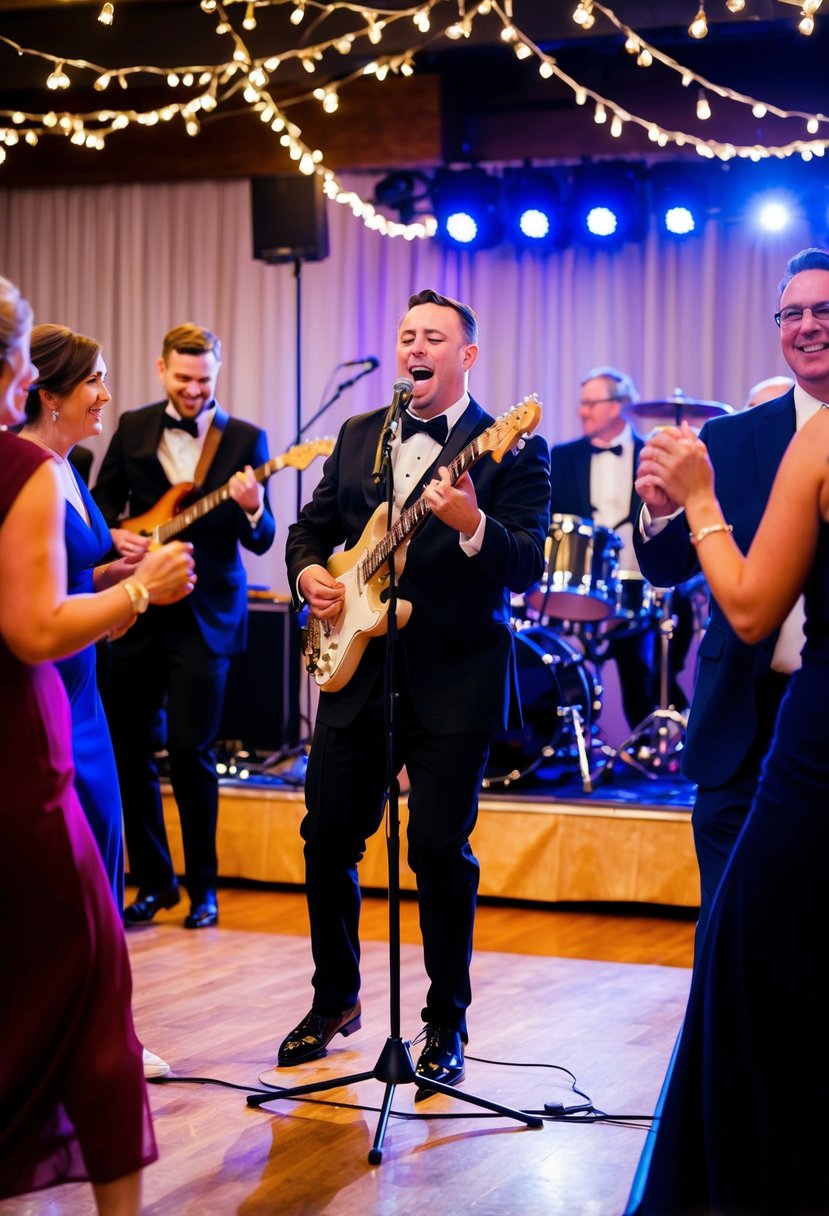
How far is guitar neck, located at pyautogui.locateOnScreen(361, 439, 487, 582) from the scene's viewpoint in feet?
11.2

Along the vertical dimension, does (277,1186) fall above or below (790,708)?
below

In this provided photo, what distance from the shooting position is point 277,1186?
3014mm

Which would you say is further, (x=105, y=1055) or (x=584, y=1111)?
(x=584, y=1111)

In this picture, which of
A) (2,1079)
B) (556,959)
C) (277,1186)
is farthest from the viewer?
(556,959)

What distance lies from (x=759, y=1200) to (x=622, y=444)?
571 cm

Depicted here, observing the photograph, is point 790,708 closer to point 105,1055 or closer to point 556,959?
point 105,1055

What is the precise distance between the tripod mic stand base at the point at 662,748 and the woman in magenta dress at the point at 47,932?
4.70 m

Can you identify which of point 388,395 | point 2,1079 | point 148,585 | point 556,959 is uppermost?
point 388,395

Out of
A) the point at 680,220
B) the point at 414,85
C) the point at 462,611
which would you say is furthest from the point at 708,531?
the point at 414,85

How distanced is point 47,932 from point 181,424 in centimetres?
348

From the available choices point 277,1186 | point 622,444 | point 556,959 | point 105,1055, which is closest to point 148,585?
point 105,1055

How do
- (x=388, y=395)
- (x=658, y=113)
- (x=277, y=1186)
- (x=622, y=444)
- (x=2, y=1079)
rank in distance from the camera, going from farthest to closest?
(x=388, y=395) → (x=658, y=113) → (x=622, y=444) → (x=277, y=1186) → (x=2, y=1079)

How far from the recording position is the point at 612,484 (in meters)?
7.71

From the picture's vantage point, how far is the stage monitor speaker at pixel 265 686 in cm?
794
